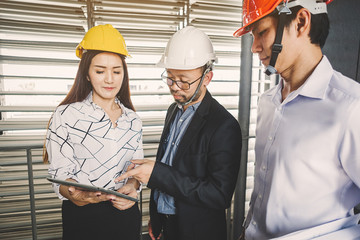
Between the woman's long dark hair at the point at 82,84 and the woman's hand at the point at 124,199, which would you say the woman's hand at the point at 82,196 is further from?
the woman's long dark hair at the point at 82,84

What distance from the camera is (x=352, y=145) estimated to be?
43.3 inches

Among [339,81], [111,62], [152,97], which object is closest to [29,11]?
[152,97]

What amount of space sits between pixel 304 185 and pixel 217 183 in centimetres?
57

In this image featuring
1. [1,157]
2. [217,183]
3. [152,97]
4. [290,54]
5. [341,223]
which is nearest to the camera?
[341,223]

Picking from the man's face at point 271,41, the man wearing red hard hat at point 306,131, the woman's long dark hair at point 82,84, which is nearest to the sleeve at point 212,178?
the man wearing red hard hat at point 306,131

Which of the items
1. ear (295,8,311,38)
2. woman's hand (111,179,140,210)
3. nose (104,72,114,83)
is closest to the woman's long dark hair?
nose (104,72,114,83)

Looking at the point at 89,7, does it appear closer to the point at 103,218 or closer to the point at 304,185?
the point at 103,218

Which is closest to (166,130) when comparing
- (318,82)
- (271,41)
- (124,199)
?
(124,199)

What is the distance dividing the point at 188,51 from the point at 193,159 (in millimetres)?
824

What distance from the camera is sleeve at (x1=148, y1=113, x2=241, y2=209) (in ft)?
5.38

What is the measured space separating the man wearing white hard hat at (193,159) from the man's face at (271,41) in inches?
19.5

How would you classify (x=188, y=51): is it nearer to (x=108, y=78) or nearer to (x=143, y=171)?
(x=108, y=78)

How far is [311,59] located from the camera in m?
1.38

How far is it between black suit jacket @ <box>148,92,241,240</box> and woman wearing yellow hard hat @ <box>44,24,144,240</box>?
0.33 m
